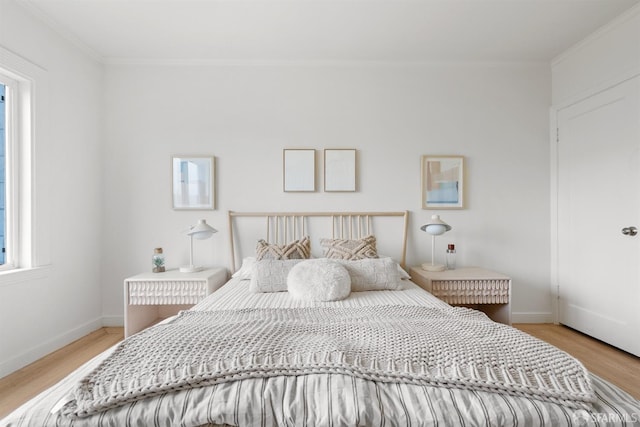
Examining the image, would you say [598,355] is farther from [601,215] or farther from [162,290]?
[162,290]

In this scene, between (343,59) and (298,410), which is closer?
(298,410)

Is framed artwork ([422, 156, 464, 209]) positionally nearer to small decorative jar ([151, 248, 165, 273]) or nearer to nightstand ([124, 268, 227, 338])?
nightstand ([124, 268, 227, 338])

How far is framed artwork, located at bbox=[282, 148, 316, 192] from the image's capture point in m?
3.11

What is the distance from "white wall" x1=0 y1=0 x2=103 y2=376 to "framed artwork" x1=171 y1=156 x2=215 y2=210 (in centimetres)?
73

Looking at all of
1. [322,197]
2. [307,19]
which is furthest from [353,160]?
[307,19]

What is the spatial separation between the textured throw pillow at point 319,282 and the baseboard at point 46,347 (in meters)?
1.95

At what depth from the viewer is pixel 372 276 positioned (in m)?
2.36

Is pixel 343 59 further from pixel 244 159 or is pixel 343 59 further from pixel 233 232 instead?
pixel 233 232

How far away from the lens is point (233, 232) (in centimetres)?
312

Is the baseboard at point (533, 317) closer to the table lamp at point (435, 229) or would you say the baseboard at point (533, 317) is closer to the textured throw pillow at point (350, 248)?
the table lamp at point (435, 229)

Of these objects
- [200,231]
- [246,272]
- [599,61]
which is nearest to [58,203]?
[200,231]

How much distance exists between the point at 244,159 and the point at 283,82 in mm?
832

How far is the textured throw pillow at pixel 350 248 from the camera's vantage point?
2.70 m

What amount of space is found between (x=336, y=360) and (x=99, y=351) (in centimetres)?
243
